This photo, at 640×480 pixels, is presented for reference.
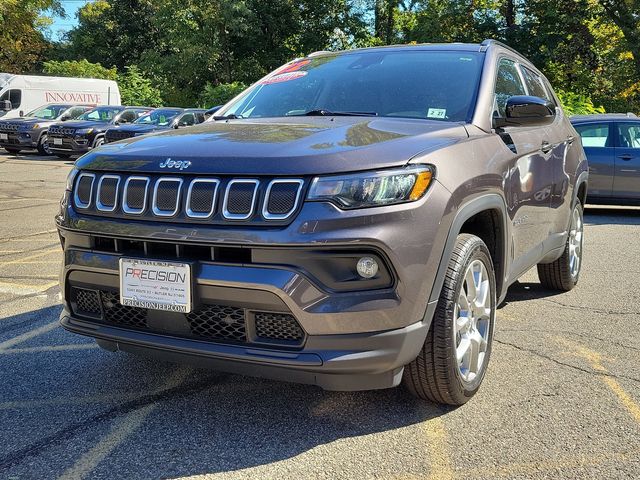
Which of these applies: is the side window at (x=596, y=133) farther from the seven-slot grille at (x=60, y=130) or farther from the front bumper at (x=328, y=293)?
the seven-slot grille at (x=60, y=130)

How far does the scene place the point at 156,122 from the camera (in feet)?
62.5

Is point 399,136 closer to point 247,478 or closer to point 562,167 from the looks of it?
point 247,478

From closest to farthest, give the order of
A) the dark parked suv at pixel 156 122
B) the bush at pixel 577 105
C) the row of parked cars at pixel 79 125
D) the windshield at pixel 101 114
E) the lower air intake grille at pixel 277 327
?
the lower air intake grille at pixel 277 327, the dark parked suv at pixel 156 122, the row of parked cars at pixel 79 125, the windshield at pixel 101 114, the bush at pixel 577 105

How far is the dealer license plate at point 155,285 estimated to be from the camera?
8.75 ft

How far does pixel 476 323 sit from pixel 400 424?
653 mm

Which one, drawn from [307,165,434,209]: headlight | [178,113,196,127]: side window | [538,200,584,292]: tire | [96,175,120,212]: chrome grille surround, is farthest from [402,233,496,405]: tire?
[178,113,196,127]: side window

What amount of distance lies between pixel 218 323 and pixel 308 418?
656 millimetres

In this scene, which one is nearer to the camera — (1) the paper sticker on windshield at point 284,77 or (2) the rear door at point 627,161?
(1) the paper sticker on windshield at point 284,77

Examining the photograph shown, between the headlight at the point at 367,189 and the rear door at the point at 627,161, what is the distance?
8859mm

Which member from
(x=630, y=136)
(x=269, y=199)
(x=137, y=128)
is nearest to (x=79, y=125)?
(x=137, y=128)

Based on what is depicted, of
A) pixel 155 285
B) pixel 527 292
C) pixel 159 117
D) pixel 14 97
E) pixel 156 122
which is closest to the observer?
pixel 155 285

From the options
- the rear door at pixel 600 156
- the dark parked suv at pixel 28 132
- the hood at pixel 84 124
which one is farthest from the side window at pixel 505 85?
the dark parked suv at pixel 28 132

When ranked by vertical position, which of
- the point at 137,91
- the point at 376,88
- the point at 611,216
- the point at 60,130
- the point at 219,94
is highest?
the point at 137,91

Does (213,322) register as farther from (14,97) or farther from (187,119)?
(14,97)
